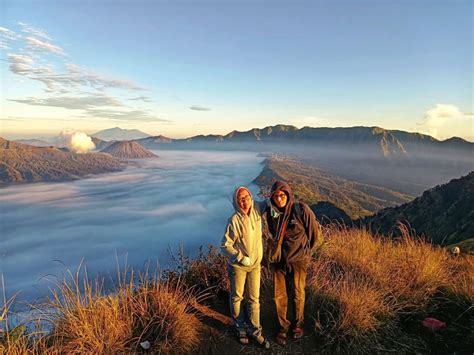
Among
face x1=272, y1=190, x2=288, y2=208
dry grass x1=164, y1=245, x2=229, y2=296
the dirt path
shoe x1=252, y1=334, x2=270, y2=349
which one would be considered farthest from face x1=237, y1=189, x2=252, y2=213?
dry grass x1=164, y1=245, x2=229, y2=296

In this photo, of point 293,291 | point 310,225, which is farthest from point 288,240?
point 293,291

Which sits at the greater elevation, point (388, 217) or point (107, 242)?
point (388, 217)

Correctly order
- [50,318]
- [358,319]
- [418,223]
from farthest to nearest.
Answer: [418,223] → [358,319] → [50,318]

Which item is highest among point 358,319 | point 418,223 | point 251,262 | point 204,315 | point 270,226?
point 270,226

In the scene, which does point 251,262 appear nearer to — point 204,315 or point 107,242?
point 204,315

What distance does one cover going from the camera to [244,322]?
4.25 metres

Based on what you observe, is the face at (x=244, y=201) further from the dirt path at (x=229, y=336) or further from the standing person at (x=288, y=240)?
the dirt path at (x=229, y=336)

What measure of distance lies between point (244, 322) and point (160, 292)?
1262 mm

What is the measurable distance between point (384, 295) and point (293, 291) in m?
1.72

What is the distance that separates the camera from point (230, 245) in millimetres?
3891

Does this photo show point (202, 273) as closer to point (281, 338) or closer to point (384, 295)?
point (281, 338)

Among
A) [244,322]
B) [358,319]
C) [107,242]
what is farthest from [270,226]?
[107,242]

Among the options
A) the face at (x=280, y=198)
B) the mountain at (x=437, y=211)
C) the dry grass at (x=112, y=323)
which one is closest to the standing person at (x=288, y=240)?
the face at (x=280, y=198)

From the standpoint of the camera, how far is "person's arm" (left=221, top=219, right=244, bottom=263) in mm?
3843
